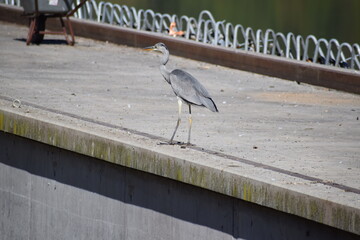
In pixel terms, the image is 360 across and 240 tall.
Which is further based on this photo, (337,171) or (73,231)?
(73,231)

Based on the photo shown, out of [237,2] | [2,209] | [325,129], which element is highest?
[325,129]

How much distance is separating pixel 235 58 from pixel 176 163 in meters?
8.08

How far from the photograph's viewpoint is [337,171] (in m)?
9.45

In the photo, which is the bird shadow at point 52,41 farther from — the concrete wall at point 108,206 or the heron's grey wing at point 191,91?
the heron's grey wing at point 191,91

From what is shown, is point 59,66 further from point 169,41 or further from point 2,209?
point 2,209

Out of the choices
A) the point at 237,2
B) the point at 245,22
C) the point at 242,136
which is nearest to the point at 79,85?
the point at 242,136

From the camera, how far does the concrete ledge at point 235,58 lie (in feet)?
50.1

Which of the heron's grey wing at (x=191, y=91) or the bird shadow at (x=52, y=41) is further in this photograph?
the bird shadow at (x=52, y=41)

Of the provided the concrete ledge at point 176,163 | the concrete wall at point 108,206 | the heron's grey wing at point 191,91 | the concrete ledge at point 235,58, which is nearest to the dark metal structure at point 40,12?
the concrete ledge at point 235,58

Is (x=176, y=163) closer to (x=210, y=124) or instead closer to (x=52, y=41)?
(x=210, y=124)

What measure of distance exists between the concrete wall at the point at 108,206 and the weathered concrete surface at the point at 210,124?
26 centimetres

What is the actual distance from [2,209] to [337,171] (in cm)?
468

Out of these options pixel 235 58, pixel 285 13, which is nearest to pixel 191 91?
A: pixel 235 58

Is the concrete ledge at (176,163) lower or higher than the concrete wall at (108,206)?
higher
